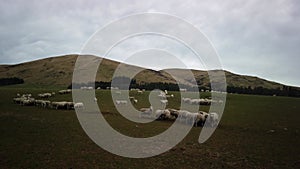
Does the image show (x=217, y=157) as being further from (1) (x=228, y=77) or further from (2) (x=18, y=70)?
(1) (x=228, y=77)

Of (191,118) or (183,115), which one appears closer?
(191,118)

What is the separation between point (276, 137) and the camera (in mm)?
20000

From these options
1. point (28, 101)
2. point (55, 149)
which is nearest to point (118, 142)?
point (55, 149)

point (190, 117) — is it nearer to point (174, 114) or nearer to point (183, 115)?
point (183, 115)

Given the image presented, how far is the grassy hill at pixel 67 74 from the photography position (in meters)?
128

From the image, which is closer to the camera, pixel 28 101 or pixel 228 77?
pixel 28 101

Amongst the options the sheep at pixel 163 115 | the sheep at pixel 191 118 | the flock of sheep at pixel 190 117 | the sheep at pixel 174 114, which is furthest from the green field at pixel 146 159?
the sheep at pixel 174 114

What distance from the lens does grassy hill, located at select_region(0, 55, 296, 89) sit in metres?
128

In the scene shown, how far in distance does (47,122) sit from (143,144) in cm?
1121

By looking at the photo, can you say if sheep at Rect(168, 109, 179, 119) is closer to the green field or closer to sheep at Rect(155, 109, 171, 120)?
sheep at Rect(155, 109, 171, 120)

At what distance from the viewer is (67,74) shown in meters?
133

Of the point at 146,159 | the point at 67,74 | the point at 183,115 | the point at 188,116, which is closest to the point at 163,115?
the point at 183,115

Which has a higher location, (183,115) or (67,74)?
(67,74)

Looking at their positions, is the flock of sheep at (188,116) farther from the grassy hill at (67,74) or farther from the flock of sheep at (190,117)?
the grassy hill at (67,74)
